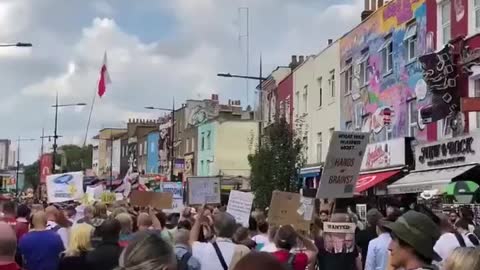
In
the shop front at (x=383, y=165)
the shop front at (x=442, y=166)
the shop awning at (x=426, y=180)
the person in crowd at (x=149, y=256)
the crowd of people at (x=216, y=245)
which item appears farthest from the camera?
the shop front at (x=383, y=165)

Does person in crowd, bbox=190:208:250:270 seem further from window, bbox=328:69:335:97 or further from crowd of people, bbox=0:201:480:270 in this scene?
window, bbox=328:69:335:97

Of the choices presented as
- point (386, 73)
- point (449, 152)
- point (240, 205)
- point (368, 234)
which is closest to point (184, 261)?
point (368, 234)

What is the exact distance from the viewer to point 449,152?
22.0 meters

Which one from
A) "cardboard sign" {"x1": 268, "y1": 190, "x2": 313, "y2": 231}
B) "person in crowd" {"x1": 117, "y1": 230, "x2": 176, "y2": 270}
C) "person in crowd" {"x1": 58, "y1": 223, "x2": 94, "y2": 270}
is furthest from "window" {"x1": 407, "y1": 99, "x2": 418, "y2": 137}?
"person in crowd" {"x1": 117, "y1": 230, "x2": 176, "y2": 270}

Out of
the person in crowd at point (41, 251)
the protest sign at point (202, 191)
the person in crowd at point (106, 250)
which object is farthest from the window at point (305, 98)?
the person in crowd at point (106, 250)

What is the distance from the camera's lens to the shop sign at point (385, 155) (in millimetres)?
25703

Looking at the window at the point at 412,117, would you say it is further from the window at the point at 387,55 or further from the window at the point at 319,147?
the window at the point at 319,147

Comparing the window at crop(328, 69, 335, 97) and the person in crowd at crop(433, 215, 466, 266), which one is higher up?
the window at crop(328, 69, 335, 97)

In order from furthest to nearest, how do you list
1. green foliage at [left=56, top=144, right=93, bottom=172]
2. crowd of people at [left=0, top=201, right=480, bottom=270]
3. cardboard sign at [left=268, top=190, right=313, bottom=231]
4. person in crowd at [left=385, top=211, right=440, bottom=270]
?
green foliage at [left=56, top=144, right=93, bottom=172], cardboard sign at [left=268, top=190, right=313, bottom=231], person in crowd at [left=385, top=211, right=440, bottom=270], crowd of people at [left=0, top=201, right=480, bottom=270]

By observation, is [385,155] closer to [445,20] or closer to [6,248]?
[445,20]

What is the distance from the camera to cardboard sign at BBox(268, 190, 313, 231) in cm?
1145

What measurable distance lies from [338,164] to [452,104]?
39.5 ft

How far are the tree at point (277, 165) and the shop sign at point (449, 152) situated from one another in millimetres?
9358

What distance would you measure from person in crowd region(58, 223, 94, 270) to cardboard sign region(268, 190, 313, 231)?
4157mm
